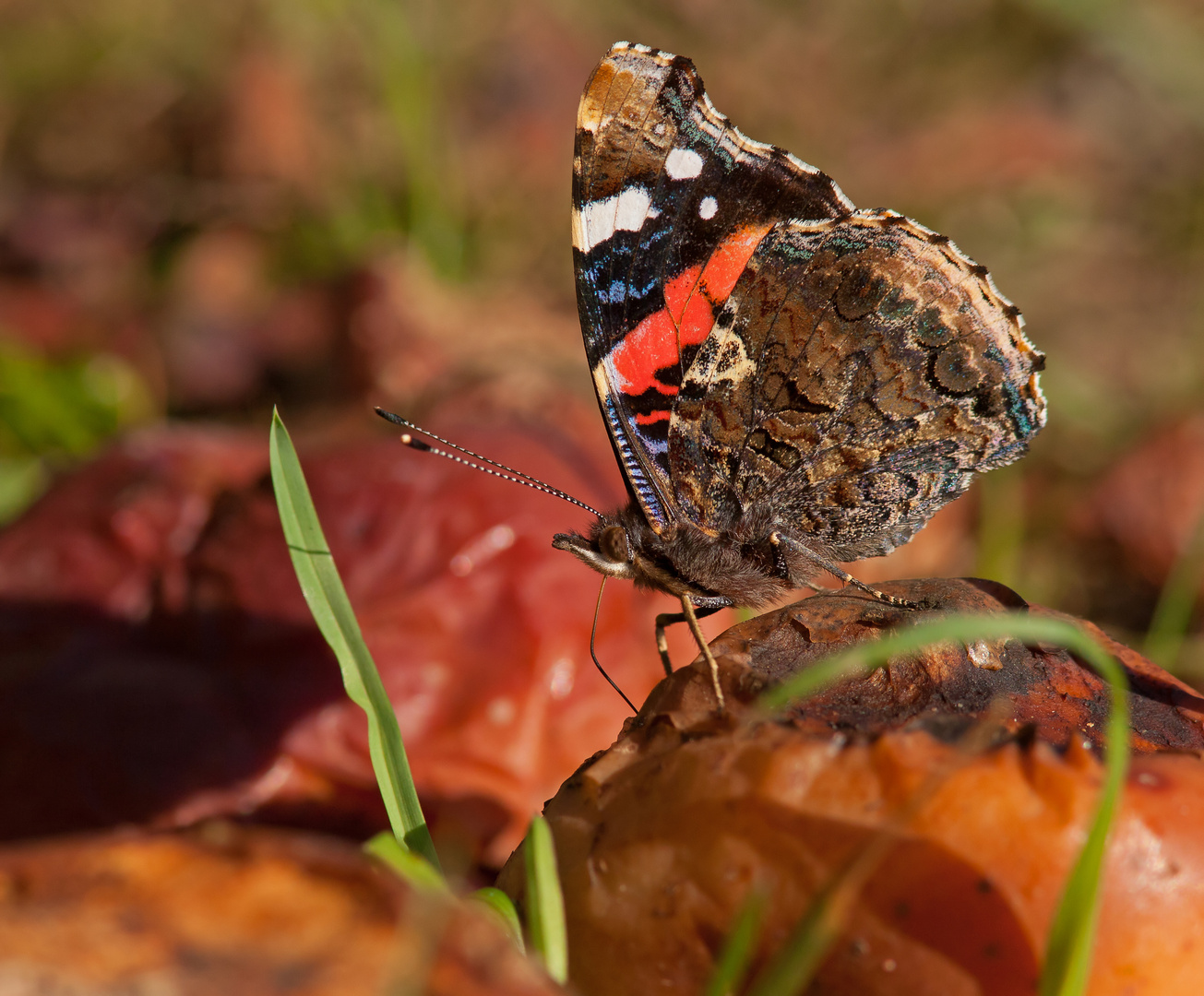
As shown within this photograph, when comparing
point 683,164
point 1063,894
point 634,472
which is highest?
point 683,164

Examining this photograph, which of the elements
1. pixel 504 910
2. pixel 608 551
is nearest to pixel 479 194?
pixel 608 551

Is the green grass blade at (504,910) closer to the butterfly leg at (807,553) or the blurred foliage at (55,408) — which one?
the butterfly leg at (807,553)

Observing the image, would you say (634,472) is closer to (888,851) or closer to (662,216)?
(662,216)

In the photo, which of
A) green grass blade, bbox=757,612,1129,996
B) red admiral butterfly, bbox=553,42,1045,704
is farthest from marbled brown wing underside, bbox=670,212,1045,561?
green grass blade, bbox=757,612,1129,996

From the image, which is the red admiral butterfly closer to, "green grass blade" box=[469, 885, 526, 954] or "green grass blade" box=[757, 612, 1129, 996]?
"green grass blade" box=[469, 885, 526, 954]

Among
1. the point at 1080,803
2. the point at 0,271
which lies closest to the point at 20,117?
the point at 0,271
